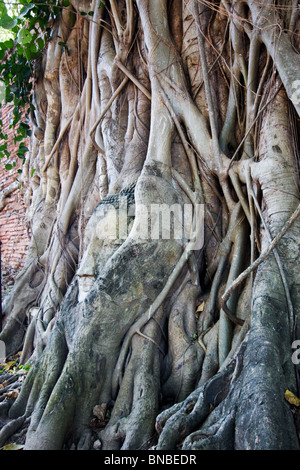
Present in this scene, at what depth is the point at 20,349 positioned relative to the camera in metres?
3.52

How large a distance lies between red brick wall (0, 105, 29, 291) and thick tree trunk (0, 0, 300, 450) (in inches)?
98.0

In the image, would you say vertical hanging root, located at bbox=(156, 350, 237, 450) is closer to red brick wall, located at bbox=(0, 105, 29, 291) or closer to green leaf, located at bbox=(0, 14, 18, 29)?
green leaf, located at bbox=(0, 14, 18, 29)

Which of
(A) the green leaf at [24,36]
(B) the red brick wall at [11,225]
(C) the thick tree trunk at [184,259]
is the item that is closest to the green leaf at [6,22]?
(A) the green leaf at [24,36]

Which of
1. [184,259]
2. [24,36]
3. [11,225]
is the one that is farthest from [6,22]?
[11,225]

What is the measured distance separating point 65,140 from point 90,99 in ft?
2.31

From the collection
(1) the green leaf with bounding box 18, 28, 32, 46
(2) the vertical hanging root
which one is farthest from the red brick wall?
(2) the vertical hanging root

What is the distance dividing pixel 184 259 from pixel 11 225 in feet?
14.6

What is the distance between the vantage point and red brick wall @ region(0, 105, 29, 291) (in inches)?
218

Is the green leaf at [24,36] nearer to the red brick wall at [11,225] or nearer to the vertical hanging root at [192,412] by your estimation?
the red brick wall at [11,225]

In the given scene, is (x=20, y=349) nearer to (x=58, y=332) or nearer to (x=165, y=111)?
(x=58, y=332)

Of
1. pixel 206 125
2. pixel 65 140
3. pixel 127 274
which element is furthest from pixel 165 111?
pixel 65 140

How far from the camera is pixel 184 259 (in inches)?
87.9

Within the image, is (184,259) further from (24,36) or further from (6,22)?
(6,22)

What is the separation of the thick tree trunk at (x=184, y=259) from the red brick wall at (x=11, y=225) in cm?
249
